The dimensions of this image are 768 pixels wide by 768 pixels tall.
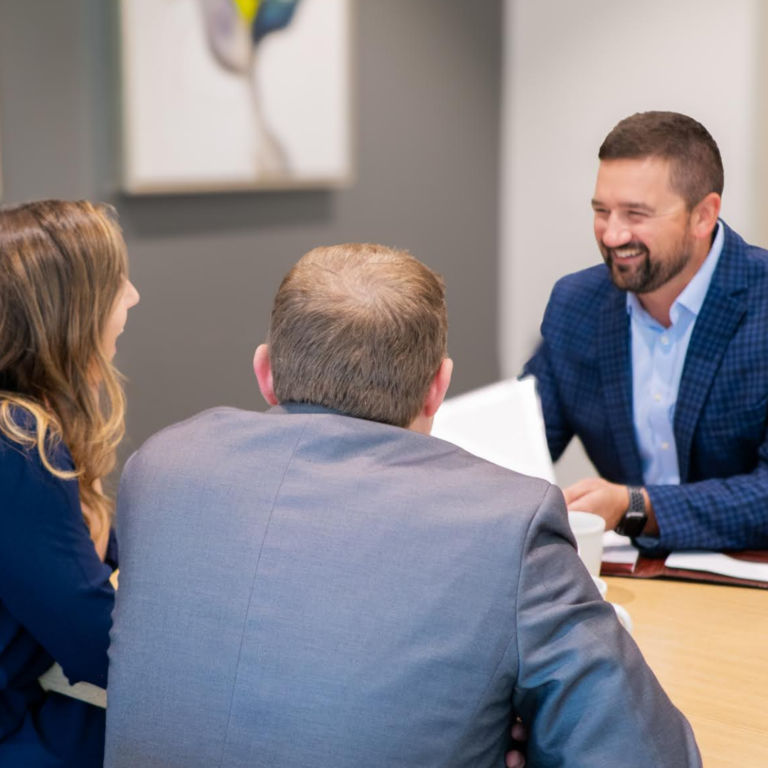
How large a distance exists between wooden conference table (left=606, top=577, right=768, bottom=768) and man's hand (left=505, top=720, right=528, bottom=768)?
0.69ft

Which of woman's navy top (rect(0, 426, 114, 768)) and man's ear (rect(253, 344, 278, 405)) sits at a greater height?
man's ear (rect(253, 344, 278, 405))

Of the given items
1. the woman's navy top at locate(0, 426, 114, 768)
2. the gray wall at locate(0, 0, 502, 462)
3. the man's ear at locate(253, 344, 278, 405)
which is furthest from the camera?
the gray wall at locate(0, 0, 502, 462)

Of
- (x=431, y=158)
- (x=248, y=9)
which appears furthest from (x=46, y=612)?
(x=431, y=158)

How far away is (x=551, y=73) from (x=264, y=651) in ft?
3.27

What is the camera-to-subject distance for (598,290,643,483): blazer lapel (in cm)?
166

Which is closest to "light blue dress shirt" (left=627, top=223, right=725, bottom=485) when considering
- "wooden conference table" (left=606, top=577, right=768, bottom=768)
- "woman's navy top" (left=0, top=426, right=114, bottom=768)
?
"wooden conference table" (left=606, top=577, right=768, bottom=768)

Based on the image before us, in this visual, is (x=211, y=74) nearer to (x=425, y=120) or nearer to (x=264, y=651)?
(x=425, y=120)

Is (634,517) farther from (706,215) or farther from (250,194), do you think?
(250,194)

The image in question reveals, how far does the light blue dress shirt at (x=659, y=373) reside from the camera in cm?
156

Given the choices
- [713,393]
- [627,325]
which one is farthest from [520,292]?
[713,393]

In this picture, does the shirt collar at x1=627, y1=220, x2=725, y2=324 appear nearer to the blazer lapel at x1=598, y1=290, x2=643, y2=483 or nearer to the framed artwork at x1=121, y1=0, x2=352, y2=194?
the blazer lapel at x1=598, y1=290, x2=643, y2=483

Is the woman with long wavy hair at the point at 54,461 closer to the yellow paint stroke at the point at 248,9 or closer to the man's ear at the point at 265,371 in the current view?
the man's ear at the point at 265,371

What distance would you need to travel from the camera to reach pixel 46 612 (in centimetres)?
123

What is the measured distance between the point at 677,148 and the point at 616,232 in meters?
0.13
